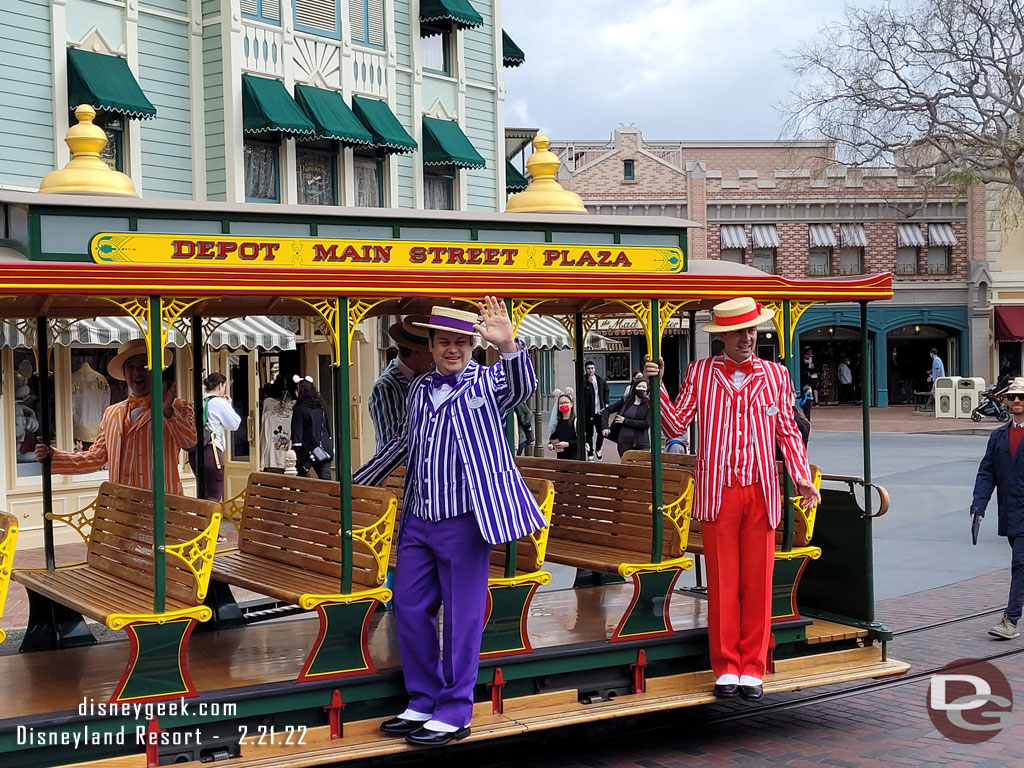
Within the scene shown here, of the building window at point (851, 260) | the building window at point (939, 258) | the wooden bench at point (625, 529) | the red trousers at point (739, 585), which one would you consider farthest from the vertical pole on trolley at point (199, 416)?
the building window at point (939, 258)

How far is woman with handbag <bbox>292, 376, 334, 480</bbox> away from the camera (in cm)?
1344

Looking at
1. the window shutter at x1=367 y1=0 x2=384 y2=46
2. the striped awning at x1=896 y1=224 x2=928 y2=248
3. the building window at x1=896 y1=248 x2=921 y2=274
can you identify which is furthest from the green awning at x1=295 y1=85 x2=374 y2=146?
the building window at x1=896 y1=248 x2=921 y2=274

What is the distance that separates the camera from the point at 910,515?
1394 cm

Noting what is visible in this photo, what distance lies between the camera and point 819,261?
129 ft

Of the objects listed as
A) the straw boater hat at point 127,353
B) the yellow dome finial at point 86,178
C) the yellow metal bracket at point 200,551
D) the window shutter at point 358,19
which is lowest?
the yellow metal bracket at point 200,551

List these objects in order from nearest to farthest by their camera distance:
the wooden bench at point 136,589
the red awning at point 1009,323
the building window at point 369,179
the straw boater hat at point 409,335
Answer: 1. the wooden bench at point 136,589
2. the straw boater hat at point 409,335
3. the building window at point 369,179
4. the red awning at point 1009,323

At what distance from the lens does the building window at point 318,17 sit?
666 inches

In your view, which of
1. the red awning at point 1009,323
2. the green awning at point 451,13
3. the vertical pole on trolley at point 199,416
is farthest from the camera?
the red awning at point 1009,323

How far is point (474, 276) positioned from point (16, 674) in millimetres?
2833

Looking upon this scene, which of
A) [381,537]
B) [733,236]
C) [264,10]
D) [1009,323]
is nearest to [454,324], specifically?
[381,537]

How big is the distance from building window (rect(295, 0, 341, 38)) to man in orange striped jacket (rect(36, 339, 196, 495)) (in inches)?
446

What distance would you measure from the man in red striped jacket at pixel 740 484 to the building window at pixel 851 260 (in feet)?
114

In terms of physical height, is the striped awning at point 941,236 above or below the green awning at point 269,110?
above

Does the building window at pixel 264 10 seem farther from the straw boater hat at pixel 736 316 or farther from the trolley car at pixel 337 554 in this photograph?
the straw boater hat at pixel 736 316
